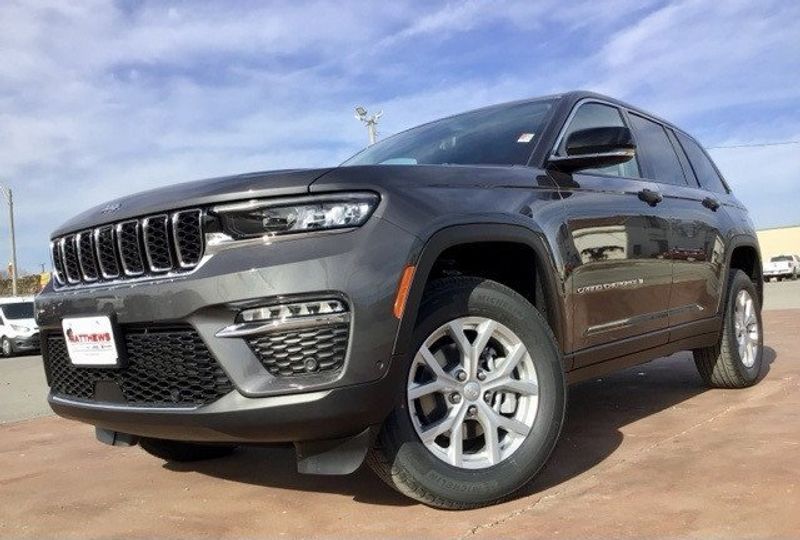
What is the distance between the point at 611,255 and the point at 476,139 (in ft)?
2.90

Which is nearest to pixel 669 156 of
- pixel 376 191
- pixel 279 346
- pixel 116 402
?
pixel 376 191

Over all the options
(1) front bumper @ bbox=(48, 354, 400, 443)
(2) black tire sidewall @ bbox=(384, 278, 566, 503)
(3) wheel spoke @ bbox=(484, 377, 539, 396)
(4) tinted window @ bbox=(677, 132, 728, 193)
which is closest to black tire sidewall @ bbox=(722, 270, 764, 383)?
(4) tinted window @ bbox=(677, 132, 728, 193)

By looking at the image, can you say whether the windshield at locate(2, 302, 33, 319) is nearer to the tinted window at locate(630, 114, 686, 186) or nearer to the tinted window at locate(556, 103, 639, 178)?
the tinted window at locate(630, 114, 686, 186)

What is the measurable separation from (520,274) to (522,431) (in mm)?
725

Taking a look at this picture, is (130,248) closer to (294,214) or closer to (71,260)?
(71,260)

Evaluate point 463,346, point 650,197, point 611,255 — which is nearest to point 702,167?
point 650,197

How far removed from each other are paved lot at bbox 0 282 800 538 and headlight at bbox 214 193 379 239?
108 centimetres

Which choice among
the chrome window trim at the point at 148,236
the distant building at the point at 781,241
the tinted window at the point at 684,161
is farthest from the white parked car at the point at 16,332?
the distant building at the point at 781,241

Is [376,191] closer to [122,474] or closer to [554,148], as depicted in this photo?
[554,148]

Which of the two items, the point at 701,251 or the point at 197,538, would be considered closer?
the point at 197,538

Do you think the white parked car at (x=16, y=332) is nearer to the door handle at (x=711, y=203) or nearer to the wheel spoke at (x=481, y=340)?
the door handle at (x=711, y=203)

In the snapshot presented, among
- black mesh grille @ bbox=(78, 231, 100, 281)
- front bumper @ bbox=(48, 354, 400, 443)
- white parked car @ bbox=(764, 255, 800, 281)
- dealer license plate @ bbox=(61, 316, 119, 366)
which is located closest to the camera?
front bumper @ bbox=(48, 354, 400, 443)

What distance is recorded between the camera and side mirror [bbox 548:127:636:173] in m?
3.35

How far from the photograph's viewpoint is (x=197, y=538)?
8.74 feet
